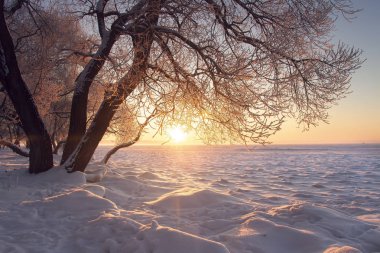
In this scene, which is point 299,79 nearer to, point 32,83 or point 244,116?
point 244,116

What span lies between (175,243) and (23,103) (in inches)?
253

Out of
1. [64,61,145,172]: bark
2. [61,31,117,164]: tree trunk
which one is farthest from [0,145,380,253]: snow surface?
[61,31,117,164]: tree trunk

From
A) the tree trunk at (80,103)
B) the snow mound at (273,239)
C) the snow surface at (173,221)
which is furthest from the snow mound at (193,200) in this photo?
the tree trunk at (80,103)

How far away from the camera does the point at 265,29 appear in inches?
337

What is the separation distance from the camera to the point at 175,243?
384cm

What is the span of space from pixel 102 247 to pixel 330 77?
6482mm

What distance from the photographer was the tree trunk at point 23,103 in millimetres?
8289

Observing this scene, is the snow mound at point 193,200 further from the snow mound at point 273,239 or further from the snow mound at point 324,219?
the snow mound at point 273,239

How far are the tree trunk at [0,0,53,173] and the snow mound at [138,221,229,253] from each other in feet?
18.8

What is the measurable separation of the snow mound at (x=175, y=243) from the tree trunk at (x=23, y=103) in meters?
5.74

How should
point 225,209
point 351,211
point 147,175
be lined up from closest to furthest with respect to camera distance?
point 225,209 < point 351,211 < point 147,175

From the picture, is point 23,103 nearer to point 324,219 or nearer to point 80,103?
point 80,103

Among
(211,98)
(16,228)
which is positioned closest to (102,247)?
(16,228)

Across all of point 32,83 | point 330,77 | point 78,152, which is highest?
point 32,83
